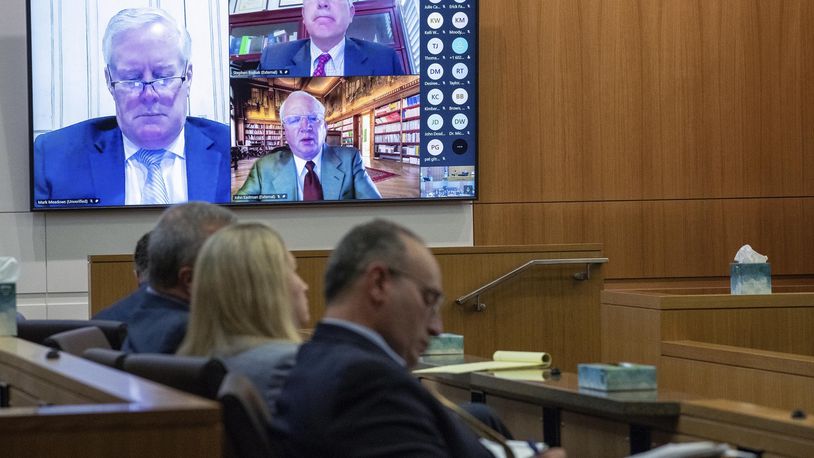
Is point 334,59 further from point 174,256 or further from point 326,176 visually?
point 174,256

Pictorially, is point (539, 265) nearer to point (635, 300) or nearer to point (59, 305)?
point (635, 300)

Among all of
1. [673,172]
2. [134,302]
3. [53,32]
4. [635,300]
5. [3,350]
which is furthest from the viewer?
[673,172]

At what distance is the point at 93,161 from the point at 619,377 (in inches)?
193

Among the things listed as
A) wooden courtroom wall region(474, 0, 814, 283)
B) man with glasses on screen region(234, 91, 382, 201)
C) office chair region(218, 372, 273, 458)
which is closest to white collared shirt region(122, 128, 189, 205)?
man with glasses on screen region(234, 91, 382, 201)

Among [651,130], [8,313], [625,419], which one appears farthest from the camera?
[651,130]

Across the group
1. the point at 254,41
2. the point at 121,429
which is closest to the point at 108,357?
the point at 121,429

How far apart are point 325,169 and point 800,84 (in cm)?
330

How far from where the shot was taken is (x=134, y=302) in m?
3.77

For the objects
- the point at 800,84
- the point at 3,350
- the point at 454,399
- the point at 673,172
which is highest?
the point at 800,84

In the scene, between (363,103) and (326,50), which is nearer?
(326,50)

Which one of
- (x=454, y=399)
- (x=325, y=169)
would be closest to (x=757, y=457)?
(x=454, y=399)

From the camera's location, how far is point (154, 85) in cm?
701

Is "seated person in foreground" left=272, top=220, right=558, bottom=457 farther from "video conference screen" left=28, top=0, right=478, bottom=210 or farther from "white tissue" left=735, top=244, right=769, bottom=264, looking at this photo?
"video conference screen" left=28, top=0, right=478, bottom=210

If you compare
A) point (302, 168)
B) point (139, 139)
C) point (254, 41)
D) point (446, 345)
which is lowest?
point (446, 345)
